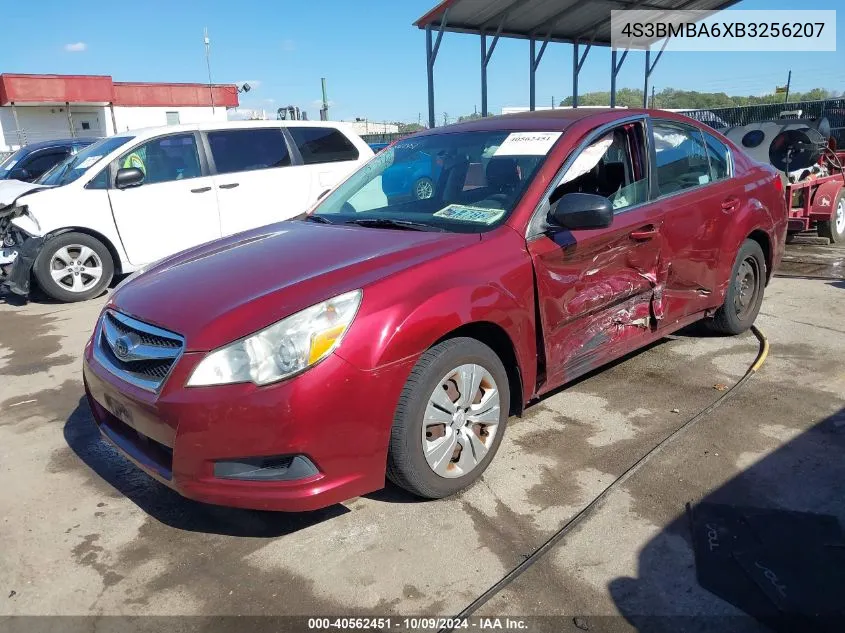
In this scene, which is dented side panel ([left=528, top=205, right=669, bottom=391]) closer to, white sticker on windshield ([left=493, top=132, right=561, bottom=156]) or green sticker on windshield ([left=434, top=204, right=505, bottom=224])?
green sticker on windshield ([left=434, top=204, right=505, bottom=224])

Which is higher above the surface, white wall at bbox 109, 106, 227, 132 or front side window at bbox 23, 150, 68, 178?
white wall at bbox 109, 106, 227, 132

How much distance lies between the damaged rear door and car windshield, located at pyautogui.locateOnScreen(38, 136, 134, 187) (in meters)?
5.91

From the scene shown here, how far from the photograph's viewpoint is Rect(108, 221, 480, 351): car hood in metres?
2.54

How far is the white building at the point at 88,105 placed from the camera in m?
34.7

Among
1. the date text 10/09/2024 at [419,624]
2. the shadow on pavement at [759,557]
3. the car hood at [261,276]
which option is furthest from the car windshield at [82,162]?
the shadow on pavement at [759,557]

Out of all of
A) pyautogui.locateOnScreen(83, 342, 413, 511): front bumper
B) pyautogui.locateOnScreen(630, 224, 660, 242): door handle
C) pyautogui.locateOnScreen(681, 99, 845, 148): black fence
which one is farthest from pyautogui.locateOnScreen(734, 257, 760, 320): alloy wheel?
pyautogui.locateOnScreen(681, 99, 845, 148): black fence

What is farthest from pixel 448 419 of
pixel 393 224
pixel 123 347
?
pixel 123 347

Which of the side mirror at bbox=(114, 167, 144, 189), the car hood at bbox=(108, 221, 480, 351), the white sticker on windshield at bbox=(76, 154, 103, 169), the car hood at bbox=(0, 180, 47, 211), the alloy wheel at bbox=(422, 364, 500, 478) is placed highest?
the white sticker on windshield at bbox=(76, 154, 103, 169)

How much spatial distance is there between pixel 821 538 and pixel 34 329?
653 centimetres

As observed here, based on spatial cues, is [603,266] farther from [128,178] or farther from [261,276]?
[128,178]

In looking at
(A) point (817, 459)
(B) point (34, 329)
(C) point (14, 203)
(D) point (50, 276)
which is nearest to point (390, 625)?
(A) point (817, 459)

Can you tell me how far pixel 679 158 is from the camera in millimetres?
4234

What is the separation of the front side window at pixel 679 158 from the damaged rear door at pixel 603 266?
0.17 meters

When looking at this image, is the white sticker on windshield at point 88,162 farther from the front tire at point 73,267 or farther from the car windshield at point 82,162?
the front tire at point 73,267
